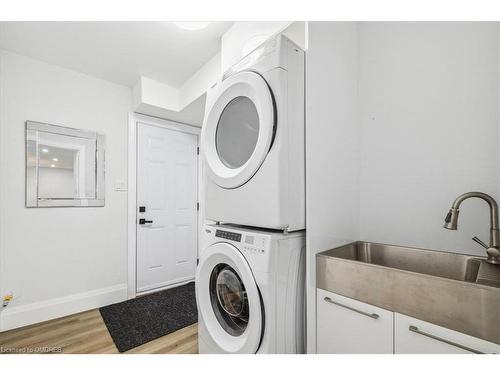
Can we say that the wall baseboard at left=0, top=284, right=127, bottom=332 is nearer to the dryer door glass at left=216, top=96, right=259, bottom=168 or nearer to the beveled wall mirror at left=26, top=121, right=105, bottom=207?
the beveled wall mirror at left=26, top=121, right=105, bottom=207

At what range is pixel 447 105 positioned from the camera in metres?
1.25

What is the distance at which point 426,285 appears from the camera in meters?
0.83

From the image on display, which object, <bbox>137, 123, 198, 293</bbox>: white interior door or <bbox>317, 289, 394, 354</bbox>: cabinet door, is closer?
<bbox>317, 289, 394, 354</bbox>: cabinet door

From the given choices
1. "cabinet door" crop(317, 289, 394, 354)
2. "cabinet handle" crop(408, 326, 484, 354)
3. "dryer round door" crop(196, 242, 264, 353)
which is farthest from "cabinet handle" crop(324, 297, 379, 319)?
"dryer round door" crop(196, 242, 264, 353)

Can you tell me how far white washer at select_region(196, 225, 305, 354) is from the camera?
107cm

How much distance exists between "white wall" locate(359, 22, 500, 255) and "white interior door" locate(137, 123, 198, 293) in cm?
235

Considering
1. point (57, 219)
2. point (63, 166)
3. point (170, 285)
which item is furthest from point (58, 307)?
point (63, 166)

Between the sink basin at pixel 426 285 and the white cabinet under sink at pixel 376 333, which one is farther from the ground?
the sink basin at pixel 426 285

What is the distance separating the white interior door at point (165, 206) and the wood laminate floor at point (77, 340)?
0.75 m

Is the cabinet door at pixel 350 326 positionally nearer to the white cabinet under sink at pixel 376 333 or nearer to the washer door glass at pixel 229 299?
the white cabinet under sink at pixel 376 333

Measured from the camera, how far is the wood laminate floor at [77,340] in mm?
1737

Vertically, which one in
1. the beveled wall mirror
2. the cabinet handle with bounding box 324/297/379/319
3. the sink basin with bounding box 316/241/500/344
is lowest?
the cabinet handle with bounding box 324/297/379/319

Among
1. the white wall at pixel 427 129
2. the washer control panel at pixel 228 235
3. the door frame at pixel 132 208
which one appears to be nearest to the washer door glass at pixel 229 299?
the washer control panel at pixel 228 235
